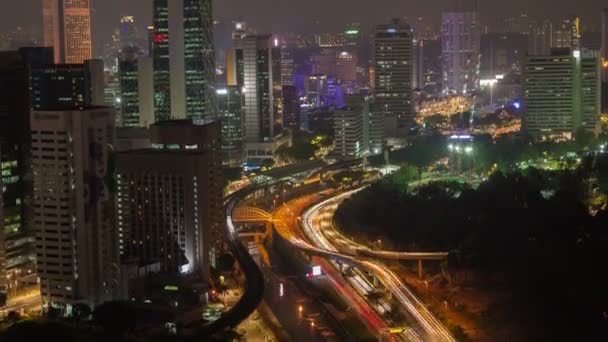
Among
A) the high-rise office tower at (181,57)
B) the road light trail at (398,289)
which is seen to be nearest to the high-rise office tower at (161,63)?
the high-rise office tower at (181,57)

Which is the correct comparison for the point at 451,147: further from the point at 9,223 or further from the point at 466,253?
the point at 9,223

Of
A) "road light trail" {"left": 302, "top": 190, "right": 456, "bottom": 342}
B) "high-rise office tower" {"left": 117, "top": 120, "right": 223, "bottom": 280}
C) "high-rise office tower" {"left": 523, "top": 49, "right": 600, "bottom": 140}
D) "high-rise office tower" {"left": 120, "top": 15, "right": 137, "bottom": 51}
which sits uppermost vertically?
"high-rise office tower" {"left": 120, "top": 15, "right": 137, "bottom": 51}

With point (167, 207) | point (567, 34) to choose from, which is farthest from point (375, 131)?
point (167, 207)

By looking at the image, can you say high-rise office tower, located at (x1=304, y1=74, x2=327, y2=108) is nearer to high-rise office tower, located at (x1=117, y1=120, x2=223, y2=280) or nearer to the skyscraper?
the skyscraper

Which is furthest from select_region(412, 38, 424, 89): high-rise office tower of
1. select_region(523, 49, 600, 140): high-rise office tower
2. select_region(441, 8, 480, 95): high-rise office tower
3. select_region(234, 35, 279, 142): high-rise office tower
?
select_region(234, 35, 279, 142): high-rise office tower

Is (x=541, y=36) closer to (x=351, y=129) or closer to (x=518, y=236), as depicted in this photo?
(x=351, y=129)

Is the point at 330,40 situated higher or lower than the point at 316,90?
higher
